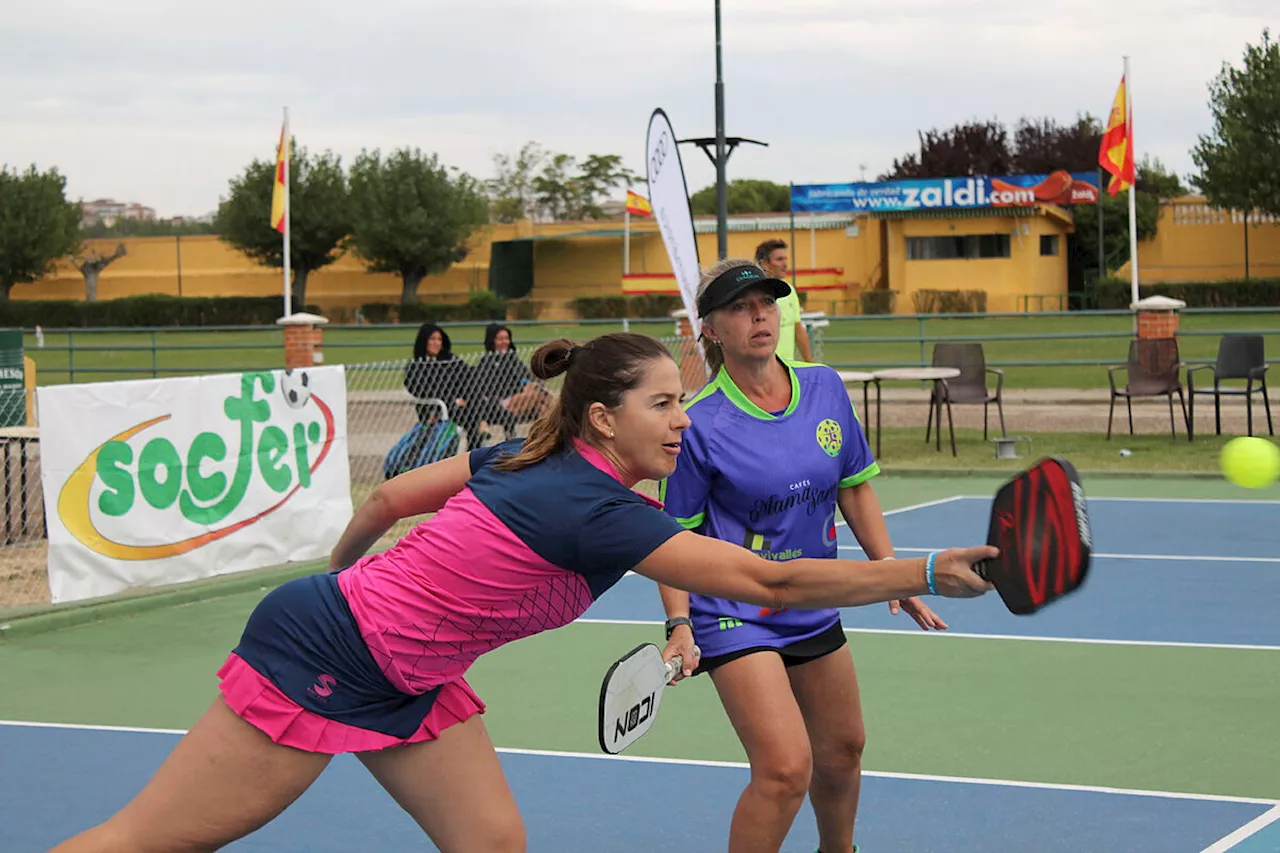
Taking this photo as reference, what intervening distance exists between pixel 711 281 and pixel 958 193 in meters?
50.9

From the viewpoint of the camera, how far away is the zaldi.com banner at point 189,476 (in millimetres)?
9477

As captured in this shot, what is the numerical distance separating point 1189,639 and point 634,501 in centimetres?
599

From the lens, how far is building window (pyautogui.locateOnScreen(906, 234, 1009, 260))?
54.6m

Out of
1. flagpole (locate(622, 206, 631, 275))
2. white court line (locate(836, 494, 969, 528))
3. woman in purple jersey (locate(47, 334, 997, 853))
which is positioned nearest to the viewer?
woman in purple jersey (locate(47, 334, 997, 853))

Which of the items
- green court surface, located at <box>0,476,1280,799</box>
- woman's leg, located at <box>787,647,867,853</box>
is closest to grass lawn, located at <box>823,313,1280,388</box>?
green court surface, located at <box>0,476,1280,799</box>

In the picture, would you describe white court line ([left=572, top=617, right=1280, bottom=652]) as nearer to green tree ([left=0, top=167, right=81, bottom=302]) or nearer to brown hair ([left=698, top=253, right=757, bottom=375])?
brown hair ([left=698, top=253, right=757, bottom=375])

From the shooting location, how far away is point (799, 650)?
14.5 feet

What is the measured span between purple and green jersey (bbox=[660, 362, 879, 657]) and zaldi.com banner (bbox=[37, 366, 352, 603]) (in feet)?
19.4

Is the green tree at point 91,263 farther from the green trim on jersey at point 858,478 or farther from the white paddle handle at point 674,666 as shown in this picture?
the white paddle handle at point 674,666

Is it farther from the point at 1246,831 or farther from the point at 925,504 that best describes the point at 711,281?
the point at 925,504

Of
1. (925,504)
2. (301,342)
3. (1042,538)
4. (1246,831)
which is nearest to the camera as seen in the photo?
(1042,538)

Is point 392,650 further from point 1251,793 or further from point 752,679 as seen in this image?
point 1251,793

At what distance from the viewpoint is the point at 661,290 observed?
5712cm

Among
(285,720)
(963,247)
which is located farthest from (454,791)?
(963,247)
